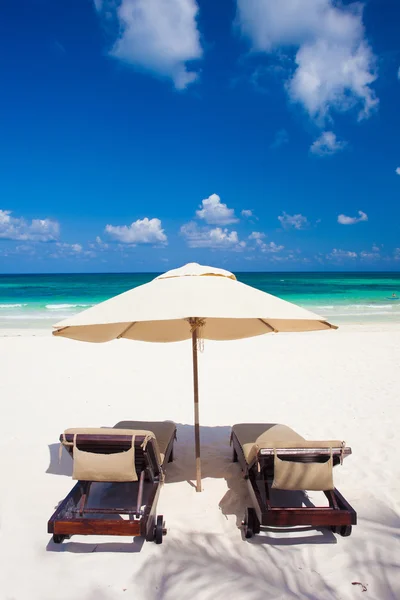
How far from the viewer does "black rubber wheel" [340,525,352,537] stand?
302cm

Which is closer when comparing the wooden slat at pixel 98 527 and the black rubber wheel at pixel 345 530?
the wooden slat at pixel 98 527

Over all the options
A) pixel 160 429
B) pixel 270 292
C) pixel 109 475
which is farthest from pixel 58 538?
pixel 270 292

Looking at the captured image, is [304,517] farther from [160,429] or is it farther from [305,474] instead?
[160,429]

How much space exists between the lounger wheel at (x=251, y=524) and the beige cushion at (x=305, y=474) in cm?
32

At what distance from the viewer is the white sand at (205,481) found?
8.52 feet

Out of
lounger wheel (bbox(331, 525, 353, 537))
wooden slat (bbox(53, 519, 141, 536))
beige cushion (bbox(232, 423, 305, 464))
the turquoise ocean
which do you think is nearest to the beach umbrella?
beige cushion (bbox(232, 423, 305, 464))

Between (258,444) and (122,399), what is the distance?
4.10 meters

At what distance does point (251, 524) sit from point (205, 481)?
1.00 m

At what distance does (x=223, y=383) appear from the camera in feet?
25.6

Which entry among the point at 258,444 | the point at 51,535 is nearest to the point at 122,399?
the point at 51,535

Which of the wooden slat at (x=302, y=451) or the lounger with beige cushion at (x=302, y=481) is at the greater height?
the wooden slat at (x=302, y=451)

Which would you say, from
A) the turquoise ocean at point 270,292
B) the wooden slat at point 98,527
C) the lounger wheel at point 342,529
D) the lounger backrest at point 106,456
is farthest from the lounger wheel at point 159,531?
the turquoise ocean at point 270,292

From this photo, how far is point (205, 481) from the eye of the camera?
13.0ft

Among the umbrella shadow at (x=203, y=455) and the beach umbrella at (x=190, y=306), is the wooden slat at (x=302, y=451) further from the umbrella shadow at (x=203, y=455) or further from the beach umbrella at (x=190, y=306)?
the umbrella shadow at (x=203, y=455)
